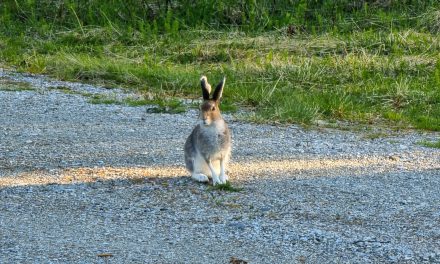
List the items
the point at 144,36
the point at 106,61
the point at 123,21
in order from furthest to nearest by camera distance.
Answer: the point at 123,21 → the point at 144,36 → the point at 106,61

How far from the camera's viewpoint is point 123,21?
54.5 feet

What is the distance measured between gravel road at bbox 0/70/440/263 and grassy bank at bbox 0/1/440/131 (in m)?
1.22

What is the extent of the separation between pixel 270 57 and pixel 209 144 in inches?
247

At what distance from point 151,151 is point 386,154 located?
2.32 m

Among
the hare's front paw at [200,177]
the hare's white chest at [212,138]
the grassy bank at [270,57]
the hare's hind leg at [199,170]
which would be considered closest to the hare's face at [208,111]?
the hare's white chest at [212,138]

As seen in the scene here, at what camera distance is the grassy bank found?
11.9m

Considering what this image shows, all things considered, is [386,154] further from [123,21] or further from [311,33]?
[123,21]

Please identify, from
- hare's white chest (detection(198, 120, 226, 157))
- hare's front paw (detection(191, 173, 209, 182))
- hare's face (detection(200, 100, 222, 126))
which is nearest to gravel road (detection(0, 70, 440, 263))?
hare's front paw (detection(191, 173, 209, 182))

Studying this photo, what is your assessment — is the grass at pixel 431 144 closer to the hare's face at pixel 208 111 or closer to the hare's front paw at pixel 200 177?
the hare's front paw at pixel 200 177

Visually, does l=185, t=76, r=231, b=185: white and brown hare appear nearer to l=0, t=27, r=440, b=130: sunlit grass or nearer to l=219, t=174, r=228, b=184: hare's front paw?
l=219, t=174, r=228, b=184: hare's front paw

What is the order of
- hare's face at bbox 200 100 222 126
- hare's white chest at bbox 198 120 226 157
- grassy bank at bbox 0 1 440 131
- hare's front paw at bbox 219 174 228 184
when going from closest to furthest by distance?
hare's face at bbox 200 100 222 126 < hare's white chest at bbox 198 120 226 157 < hare's front paw at bbox 219 174 228 184 < grassy bank at bbox 0 1 440 131

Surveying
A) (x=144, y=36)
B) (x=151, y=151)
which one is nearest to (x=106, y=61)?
(x=144, y=36)

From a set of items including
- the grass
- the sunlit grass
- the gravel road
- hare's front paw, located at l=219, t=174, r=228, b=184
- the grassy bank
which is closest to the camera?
the gravel road

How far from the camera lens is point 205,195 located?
25.0 feet
